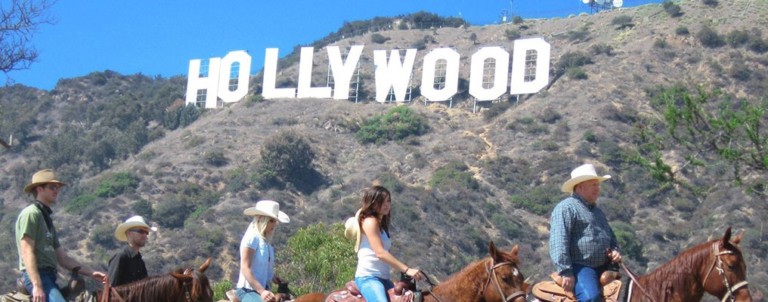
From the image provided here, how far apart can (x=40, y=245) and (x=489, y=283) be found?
385 cm

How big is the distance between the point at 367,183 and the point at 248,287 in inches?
2382

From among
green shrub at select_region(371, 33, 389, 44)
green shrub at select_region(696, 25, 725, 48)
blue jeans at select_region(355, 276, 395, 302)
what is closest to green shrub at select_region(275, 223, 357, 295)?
blue jeans at select_region(355, 276, 395, 302)

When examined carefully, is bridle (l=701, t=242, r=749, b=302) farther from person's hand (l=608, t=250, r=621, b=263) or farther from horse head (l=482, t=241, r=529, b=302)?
horse head (l=482, t=241, r=529, b=302)

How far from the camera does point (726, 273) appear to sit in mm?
10117

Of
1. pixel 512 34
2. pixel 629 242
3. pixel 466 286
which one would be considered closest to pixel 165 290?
pixel 466 286

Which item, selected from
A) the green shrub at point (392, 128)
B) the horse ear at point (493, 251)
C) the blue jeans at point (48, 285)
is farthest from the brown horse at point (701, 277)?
the green shrub at point (392, 128)

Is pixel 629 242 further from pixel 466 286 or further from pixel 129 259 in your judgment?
pixel 466 286

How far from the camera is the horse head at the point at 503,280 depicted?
969 centimetres

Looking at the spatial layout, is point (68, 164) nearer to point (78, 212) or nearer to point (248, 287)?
point (78, 212)

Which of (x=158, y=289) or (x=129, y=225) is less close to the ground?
(x=129, y=225)

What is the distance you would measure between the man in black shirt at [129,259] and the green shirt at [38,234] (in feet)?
2.74

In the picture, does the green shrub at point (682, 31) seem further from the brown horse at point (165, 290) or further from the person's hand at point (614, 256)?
the brown horse at point (165, 290)

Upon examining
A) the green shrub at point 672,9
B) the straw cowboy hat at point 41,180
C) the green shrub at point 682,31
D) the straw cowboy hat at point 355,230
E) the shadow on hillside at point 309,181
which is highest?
the green shrub at point 672,9

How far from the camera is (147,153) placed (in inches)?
3290
